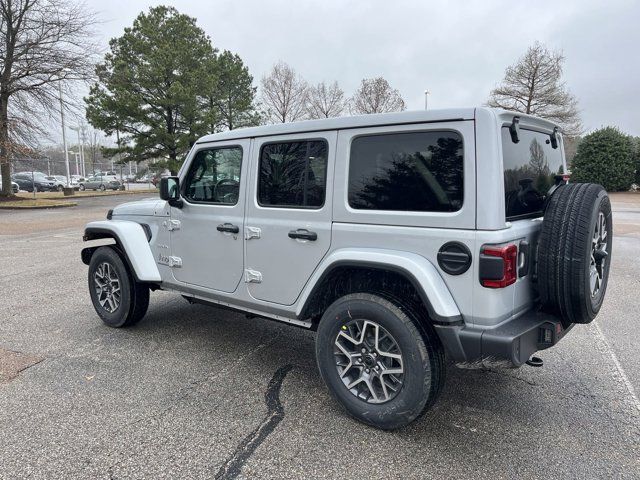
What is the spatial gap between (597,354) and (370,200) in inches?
110

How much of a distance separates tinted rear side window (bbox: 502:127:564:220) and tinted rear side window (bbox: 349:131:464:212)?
32 cm

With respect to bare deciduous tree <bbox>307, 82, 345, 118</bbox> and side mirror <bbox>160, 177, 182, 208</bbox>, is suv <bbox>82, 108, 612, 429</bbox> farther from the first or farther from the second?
bare deciduous tree <bbox>307, 82, 345, 118</bbox>

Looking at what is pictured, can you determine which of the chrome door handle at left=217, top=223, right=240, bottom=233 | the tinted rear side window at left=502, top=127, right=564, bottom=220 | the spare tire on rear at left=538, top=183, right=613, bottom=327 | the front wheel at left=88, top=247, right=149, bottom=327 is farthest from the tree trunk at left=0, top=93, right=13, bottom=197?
the spare tire on rear at left=538, top=183, right=613, bottom=327

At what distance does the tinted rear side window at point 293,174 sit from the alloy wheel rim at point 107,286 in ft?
7.06

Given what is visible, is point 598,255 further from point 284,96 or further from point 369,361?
point 284,96

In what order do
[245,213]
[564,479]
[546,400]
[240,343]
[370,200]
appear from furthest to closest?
[240,343] < [245,213] < [546,400] < [370,200] < [564,479]

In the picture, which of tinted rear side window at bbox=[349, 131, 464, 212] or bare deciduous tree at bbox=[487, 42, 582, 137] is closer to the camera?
tinted rear side window at bbox=[349, 131, 464, 212]

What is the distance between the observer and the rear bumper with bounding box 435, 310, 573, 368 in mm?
2393

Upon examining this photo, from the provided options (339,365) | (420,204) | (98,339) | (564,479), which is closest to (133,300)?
(98,339)

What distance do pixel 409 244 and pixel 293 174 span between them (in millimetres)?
1084

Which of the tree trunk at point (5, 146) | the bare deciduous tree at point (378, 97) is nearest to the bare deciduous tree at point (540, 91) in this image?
the bare deciduous tree at point (378, 97)

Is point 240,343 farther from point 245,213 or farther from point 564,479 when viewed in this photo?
point 564,479

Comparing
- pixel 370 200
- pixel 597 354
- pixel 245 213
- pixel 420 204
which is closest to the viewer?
pixel 420 204

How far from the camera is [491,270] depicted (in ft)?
7.77
